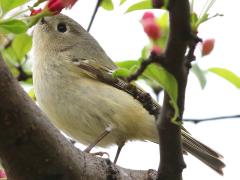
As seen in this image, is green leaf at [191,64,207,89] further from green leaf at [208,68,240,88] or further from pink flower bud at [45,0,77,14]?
pink flower bud at [45,0,77,14]

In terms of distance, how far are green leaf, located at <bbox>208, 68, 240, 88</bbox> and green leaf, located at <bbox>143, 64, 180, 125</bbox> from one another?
1.77ft

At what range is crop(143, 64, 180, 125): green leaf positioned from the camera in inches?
83.0

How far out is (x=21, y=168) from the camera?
2762 millimetres

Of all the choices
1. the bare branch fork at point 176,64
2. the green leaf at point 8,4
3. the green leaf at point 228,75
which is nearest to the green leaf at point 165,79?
the bare branch fork at point 176,64

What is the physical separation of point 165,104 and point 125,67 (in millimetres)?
353

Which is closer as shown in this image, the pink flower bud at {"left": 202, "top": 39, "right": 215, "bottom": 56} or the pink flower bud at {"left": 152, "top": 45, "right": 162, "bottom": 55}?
the pink flower bud at {"left": 152, "top": 45, "right": 162, "bottom": 55}

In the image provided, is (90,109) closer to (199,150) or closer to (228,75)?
(199,150)

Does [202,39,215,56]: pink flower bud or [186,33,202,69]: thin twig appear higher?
[186,33,202,69]: thin twig

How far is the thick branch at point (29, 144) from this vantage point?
252 centimetres

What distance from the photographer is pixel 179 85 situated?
2.15m

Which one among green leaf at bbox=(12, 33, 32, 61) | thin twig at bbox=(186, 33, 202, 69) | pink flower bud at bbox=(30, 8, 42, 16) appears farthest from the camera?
green leaf at bbox=(12, 33, 32, 61)

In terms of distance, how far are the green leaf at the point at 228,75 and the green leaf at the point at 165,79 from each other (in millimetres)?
541

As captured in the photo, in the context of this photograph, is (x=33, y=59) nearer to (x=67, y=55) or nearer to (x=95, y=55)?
(x=67, y=55)

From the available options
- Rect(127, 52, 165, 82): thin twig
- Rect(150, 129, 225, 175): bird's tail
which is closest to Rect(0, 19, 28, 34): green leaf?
Rect(127, 52, 165, 82): thin twig
